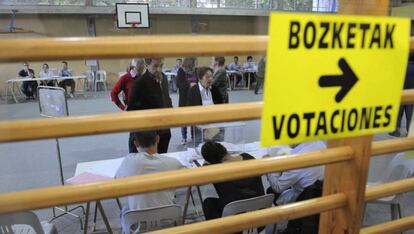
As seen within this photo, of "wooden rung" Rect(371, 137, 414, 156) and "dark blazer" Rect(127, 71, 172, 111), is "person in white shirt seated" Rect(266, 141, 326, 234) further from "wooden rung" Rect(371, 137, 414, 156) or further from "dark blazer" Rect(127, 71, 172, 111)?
"dark blazer" Rect(127, 71, 172, 111)

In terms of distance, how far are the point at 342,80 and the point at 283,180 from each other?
6.23 feet

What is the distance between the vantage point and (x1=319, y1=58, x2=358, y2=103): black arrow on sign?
769 millimetres

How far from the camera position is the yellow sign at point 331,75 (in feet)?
2.34

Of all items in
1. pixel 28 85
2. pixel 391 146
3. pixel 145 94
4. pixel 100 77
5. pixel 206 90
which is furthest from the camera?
pixel 100 77

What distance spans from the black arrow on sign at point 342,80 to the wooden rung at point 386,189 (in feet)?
1.29

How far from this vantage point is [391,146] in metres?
1.01

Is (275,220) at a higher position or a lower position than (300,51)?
lower

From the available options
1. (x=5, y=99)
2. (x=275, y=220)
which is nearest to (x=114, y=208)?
(x=275, y=220)

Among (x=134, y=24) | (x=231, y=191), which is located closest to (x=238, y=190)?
(x=231, y=191)

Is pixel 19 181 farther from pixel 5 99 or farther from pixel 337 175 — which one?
pixel 5 99

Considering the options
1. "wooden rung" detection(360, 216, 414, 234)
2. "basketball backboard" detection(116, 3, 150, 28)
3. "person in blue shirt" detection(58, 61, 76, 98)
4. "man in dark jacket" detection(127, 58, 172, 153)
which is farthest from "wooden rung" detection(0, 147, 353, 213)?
"person in blue shirt" detection(58, 61, 76, 98)

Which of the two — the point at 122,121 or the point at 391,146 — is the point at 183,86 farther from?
the point at 122,121

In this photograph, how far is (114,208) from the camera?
330 cm

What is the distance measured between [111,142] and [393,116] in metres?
5.14
